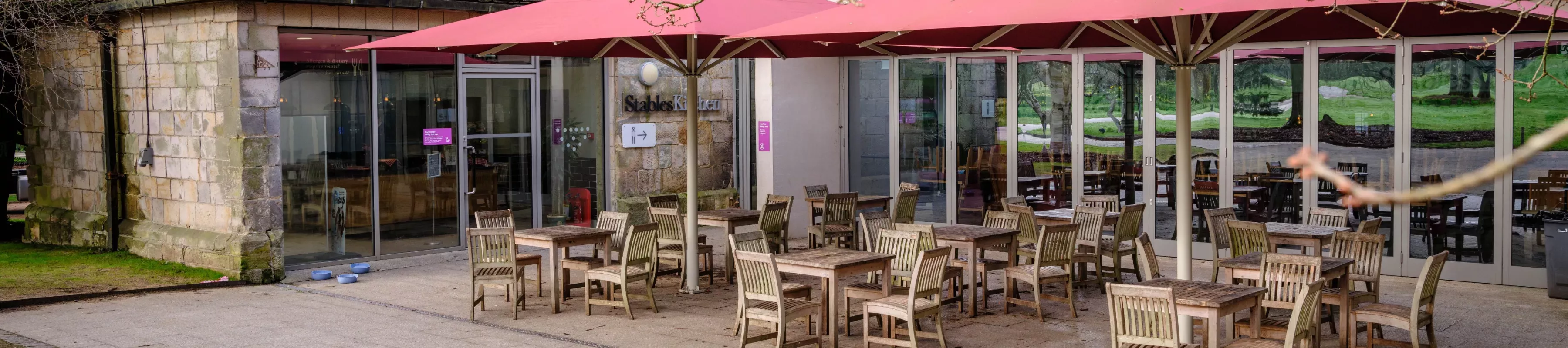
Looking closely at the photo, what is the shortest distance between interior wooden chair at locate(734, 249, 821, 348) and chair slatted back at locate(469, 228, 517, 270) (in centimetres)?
215

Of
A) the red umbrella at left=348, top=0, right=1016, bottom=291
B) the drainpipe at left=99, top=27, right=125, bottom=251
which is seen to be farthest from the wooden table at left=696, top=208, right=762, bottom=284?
the drainpipe at left=99, top=27, right=125, bottom=251

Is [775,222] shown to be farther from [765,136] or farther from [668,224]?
[765,136]

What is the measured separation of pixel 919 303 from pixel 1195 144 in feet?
20.2

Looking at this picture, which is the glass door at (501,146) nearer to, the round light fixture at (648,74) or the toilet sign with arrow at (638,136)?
the toilet sign with arrow at (638,136)

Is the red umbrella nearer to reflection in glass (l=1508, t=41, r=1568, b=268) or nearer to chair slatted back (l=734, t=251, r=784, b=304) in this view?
chair slatted back (l=734, t=251, r=784, b=304)

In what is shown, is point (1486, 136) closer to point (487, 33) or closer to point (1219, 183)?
point (1219, 183)

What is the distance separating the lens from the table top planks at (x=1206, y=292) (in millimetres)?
6496

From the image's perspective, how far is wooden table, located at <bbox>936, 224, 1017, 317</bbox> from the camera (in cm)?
924

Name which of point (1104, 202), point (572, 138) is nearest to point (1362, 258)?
point (1104, 202)

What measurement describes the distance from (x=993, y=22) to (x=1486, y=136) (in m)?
6.71

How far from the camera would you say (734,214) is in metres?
11.3

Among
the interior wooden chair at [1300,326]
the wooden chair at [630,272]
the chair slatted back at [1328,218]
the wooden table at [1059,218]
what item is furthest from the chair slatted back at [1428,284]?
the wooden chair at [630,272]

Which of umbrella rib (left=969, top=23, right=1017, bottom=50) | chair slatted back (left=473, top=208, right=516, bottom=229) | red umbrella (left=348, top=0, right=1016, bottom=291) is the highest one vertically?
red umbrella (left=348, top=0, right=1016, bottom=291)

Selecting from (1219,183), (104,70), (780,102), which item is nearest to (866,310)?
(1219,183)
